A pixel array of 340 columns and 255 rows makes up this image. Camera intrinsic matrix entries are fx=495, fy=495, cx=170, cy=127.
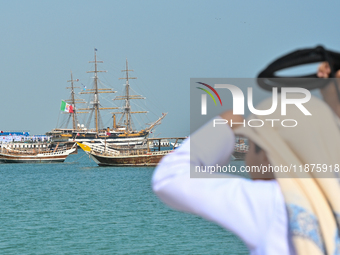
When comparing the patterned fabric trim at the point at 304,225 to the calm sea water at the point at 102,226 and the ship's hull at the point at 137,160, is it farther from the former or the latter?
the ship's hull at the point at 137,160

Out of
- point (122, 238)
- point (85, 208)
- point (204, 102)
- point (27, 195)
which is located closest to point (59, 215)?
point (85, 208)

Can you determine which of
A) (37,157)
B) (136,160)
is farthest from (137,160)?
(37,157)

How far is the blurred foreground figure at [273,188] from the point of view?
107 cm

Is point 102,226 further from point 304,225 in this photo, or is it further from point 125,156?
point 125,156

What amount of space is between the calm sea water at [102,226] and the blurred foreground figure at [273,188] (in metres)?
12.8

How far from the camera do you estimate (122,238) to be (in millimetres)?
15688

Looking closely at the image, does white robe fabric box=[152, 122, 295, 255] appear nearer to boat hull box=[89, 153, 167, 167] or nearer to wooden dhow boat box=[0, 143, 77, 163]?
boat hull box=[89, 153, 167, 167]

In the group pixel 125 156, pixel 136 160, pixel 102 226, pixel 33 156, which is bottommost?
pixel 102 226

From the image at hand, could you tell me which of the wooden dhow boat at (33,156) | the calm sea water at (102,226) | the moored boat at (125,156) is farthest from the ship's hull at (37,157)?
the calm sea water at (102,226)

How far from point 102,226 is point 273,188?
1747 cm

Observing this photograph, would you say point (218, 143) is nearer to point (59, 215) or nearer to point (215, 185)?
point (215, 185)

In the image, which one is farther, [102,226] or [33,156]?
[33,156]

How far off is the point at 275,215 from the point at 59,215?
21.3 metres

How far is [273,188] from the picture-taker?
1106 mm
